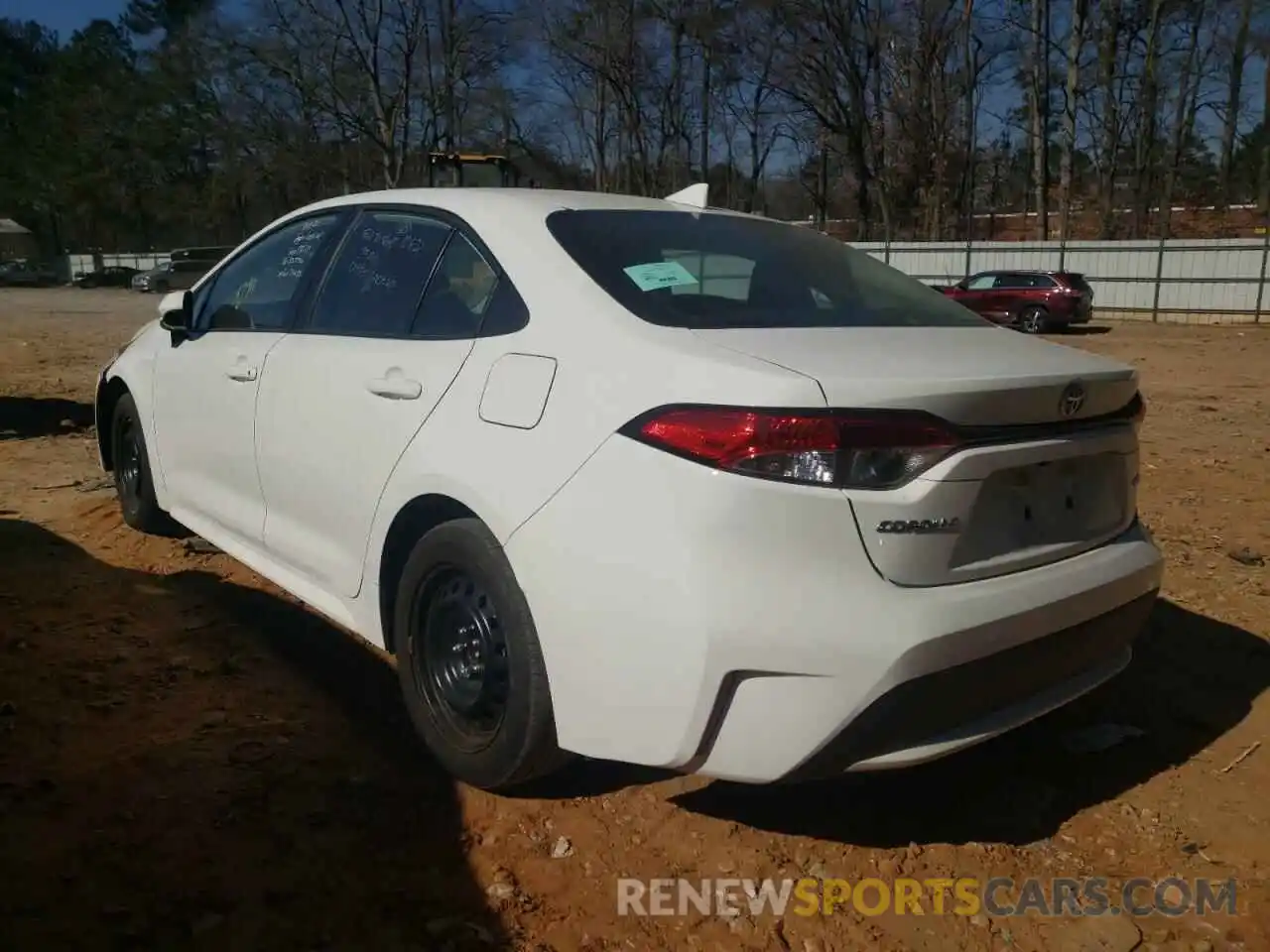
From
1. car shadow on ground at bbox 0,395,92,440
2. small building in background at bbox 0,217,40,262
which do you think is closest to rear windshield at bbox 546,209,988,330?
car shadow on ground at bbox 0,395,92,440

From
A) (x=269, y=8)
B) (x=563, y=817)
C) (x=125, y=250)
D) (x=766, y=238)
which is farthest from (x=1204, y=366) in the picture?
(x=125, y=250)

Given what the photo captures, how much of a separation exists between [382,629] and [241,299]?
1655 mm

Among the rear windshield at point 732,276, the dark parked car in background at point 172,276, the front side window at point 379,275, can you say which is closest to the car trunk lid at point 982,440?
the rear windshield at point 732,276

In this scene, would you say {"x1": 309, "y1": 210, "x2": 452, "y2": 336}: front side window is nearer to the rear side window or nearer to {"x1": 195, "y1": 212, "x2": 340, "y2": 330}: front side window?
the rear side window

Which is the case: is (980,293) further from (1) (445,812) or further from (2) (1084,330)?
(1) (445,812)

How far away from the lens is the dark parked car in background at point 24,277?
163 feet

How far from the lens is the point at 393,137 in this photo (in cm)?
3806

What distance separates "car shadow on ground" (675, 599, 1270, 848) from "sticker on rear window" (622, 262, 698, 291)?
133 centimetres

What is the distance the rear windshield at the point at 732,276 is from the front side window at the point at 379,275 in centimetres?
47

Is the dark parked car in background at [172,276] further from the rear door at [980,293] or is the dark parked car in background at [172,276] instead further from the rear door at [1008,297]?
the rear door at [1008,297]

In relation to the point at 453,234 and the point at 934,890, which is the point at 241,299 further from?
the point at 934,890

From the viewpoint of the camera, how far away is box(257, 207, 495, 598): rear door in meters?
2.72

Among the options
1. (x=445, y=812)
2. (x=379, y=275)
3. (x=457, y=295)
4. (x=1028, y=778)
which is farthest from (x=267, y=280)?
(x=1028, y=778)

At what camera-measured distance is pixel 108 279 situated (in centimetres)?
4706
